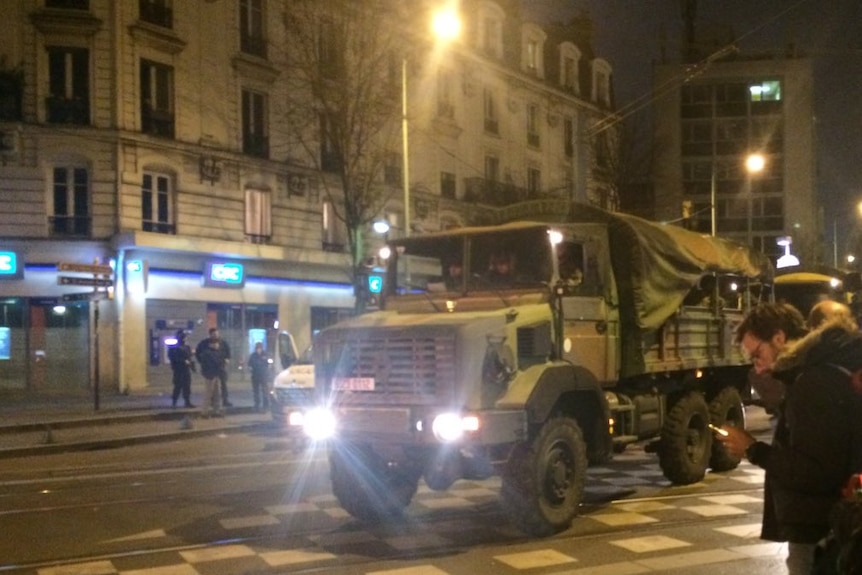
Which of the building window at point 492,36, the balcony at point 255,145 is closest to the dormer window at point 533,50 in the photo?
the building window at point 492,36

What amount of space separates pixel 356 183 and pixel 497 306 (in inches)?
841

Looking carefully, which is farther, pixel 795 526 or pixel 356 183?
pixel 356 183

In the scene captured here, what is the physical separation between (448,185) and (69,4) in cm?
1695

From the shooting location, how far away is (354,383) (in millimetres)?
8781

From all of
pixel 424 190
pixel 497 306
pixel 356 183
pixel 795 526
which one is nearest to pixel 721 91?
pixel 424 190

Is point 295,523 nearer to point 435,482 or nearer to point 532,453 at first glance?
point 435,482

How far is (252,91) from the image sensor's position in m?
31.2

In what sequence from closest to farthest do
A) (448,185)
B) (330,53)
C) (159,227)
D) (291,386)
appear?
(291,386), (159,227), (330,53), (448,185)

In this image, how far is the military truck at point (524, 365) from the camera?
27.1 feet

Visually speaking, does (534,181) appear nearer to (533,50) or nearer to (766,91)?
(533,50)

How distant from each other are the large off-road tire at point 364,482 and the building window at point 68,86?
20888mm

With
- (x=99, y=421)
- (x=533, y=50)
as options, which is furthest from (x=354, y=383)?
(x=533, y=50)

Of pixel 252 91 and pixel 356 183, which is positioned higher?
pixel 252 91

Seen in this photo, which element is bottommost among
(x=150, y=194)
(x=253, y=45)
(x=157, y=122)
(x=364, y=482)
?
(x=364, y=482)
